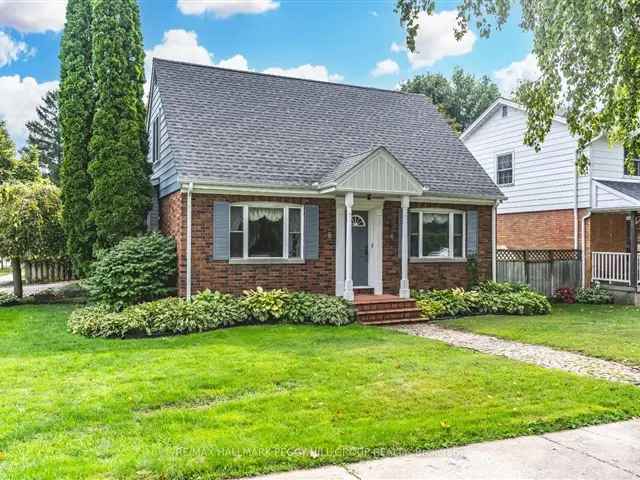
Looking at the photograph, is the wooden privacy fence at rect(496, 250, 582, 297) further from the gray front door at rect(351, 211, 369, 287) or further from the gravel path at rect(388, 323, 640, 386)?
the gravel path at rect(388, 323, 640, 386)

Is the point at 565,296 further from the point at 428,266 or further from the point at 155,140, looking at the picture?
the point at 155,140

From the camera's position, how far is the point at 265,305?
11.2 m

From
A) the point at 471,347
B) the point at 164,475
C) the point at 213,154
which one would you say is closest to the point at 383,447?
the point at 164,475

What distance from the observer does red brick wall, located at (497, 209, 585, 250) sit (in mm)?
17234

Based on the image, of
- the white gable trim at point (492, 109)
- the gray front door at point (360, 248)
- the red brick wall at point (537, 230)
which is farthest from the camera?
the white gable trim at point (492, 109)

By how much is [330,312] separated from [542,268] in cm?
841

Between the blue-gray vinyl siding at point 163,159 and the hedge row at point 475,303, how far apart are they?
6.52 m

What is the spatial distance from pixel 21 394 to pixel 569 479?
558cm

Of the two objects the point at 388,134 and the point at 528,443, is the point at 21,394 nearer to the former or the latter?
the point at 528,443

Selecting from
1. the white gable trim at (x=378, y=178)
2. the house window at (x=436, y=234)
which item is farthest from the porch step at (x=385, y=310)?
the white gable trim at (x=378, y=178)

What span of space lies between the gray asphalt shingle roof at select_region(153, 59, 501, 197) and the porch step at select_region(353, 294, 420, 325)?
3109 mm

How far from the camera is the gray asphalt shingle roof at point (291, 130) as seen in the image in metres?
12.6

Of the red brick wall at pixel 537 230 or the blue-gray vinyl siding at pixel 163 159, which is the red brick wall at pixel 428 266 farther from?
the blue-gray vinyl siding at pixel 163 159

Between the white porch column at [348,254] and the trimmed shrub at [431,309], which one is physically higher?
the white porch column at [348,254]
